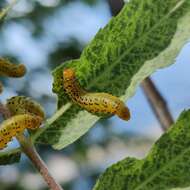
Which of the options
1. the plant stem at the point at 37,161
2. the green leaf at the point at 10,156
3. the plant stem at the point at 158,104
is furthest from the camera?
the plant stem at the point at 158,104

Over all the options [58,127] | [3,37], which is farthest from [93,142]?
[58,127]

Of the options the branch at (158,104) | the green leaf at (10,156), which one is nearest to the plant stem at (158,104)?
the branch at (158,104)

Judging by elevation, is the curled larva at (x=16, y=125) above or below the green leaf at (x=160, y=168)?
→ above

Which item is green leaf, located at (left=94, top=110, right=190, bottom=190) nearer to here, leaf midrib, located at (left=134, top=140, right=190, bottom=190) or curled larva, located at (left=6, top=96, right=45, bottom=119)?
leaf midrib, located at (left=134, top=140, right=190, bottom=190)

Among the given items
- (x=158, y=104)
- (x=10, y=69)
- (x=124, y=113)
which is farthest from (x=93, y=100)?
(x=158, y=104)

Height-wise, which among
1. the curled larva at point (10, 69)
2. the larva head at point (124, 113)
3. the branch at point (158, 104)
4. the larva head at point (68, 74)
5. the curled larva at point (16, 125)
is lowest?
the branch at point (158, 104)

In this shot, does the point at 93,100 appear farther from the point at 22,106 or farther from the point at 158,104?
the point at 158,104

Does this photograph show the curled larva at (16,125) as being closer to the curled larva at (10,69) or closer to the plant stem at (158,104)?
the curled larva at (10,69)
